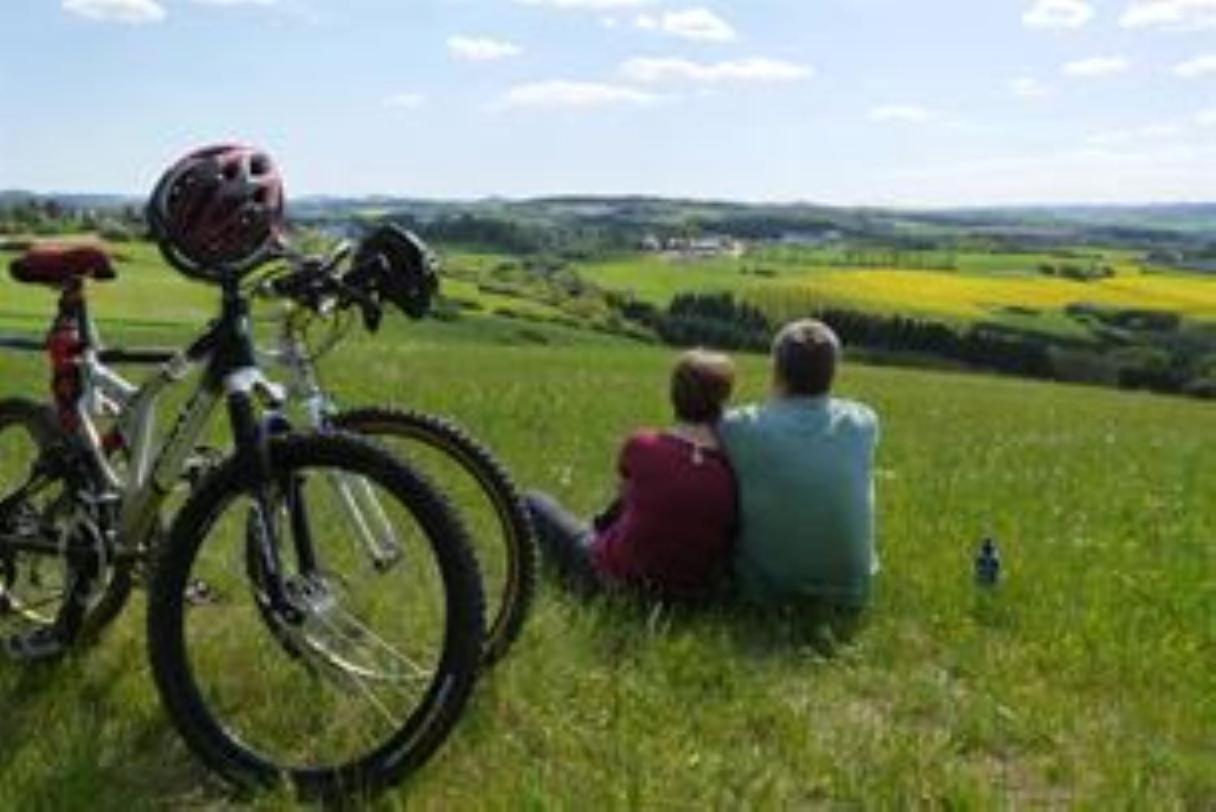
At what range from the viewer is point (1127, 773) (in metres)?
5.74

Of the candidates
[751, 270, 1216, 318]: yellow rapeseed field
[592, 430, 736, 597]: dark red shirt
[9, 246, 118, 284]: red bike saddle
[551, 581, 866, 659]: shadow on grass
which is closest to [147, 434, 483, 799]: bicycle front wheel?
[9, 246, 118, 284]: red bike saddle

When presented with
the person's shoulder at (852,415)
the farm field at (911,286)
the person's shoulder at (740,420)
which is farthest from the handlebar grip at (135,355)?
the farm field at (911,286)

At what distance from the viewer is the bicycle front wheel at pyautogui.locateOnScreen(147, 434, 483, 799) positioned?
17.1 feet

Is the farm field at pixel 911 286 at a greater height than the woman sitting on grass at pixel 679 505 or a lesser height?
lesser

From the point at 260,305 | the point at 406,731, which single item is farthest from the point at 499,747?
the point at 260,305

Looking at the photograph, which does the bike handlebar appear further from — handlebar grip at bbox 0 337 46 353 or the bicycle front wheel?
handlebar grip at bbox 0 337 46 353

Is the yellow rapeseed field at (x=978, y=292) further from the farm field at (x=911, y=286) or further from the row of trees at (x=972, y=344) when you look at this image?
the row of trees at (x=972, y=344)

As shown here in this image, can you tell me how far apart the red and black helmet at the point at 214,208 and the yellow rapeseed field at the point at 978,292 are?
83661mm

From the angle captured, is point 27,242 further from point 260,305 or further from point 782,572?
point 782,572

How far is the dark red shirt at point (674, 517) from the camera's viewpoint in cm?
813

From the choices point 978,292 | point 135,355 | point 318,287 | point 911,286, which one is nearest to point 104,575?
point 135,355

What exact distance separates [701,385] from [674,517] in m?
0.64

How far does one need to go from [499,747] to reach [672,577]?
99.8 inches

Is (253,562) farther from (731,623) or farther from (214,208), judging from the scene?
(731,623)
